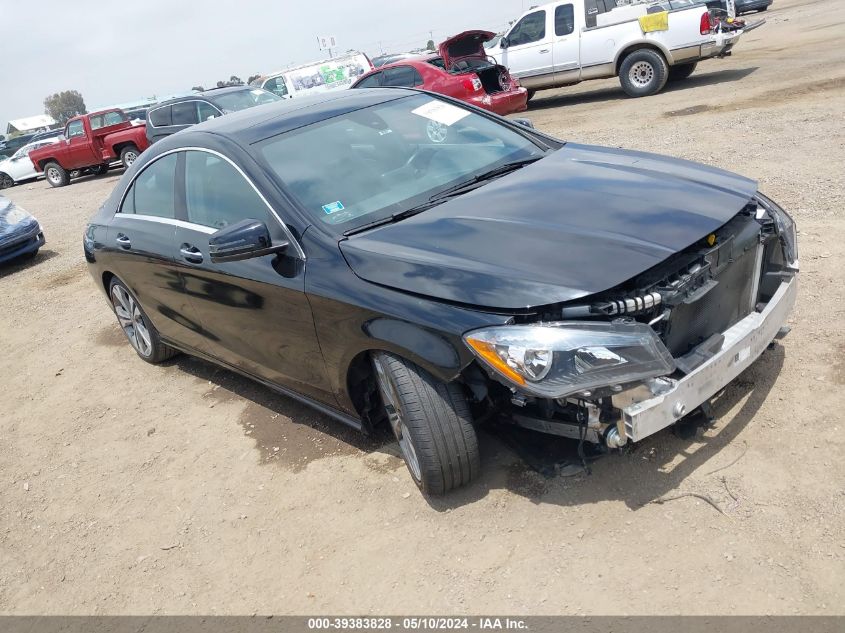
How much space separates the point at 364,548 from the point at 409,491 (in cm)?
38

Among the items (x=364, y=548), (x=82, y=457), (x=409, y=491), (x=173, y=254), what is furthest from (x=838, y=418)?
(x=82, y=457)

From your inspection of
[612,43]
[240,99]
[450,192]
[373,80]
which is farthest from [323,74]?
[450,192]

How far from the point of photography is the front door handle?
13.0ft

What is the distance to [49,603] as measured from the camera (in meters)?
3.22

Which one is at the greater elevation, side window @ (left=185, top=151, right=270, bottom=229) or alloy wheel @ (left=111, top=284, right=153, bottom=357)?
side window @ (left=185, top=151, right=270, bottom=229)

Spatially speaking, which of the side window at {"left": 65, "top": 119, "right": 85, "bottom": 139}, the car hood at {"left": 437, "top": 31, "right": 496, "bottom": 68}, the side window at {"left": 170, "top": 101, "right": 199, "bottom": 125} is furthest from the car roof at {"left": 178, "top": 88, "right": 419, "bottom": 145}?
the side window at {"left": 65, "top": 119, "right": 85, "bottom": 139}

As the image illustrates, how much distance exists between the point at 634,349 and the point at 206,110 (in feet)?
43.7

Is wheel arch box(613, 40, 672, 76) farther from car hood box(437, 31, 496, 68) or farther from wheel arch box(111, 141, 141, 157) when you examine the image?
wheel arch box(111, 141, 141, 157)

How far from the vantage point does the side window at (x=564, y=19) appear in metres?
14.6

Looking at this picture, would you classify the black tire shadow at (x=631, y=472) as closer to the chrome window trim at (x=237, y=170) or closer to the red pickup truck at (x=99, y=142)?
the chrome window trim at (x=237, y=170)

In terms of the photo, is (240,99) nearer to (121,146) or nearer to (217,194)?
(121,146)

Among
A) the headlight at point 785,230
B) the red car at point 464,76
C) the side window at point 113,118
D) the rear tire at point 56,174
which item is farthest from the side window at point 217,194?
the rear tire at point 56,174

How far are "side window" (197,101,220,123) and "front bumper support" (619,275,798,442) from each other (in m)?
12.7

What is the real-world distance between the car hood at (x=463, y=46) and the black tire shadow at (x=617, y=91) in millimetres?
2120
